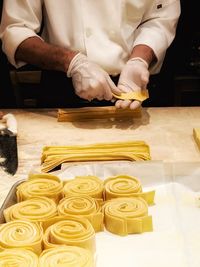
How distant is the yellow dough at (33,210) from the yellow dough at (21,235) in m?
0.04

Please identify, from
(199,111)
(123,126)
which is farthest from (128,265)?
(199,111)

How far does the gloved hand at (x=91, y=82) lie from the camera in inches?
97.1

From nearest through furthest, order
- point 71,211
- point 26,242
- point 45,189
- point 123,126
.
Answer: point 26,242 < point 71,211 < point 45,189 < point 123,126

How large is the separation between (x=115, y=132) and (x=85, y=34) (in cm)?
75

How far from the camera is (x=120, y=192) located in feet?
5.80

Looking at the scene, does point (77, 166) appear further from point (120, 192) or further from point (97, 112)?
point (97, 112)

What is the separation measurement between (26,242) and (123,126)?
113 cm

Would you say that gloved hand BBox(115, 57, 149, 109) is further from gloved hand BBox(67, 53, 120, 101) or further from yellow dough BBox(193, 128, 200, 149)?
yellow dough BBox(193, 128, 200, 149)

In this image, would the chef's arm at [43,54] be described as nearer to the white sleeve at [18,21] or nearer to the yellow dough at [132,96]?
the white sleeve at [18,21]

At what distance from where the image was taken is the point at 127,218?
1629 millimetres

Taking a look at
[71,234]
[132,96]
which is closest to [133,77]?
[132,96]

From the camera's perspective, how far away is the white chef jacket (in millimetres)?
2863

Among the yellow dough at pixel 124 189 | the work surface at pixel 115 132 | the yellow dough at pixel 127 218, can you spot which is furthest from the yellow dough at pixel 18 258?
the work surface at pixel 115 132

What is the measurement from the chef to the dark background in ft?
3.15
